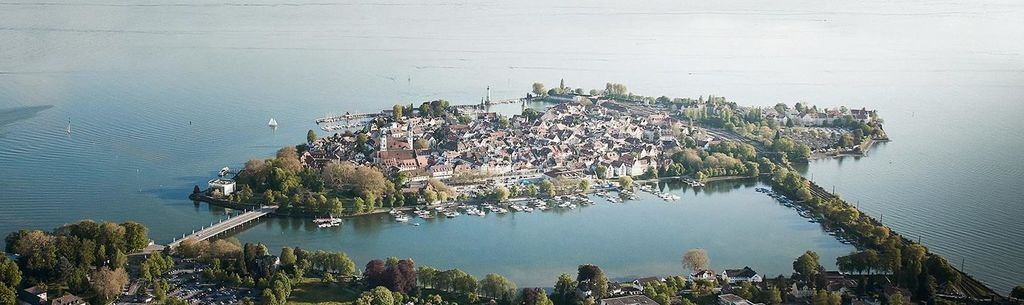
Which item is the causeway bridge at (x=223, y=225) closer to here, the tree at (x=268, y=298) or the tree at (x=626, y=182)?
the tree at (x=268, y=298)

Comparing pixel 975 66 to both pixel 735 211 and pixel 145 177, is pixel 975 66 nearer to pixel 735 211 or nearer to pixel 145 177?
pixel 735 211

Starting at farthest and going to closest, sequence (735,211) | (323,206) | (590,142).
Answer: (590,142), (735,211), (323,206)

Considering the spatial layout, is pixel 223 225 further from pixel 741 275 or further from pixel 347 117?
pixel 347 117

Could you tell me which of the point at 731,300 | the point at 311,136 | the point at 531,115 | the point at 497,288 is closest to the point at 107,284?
the point at 497,288

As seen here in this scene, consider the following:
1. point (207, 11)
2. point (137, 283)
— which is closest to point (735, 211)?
point (137, 283)

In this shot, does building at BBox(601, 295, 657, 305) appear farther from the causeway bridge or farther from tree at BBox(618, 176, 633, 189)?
tree at BBox(618, 176, 633, 189)
